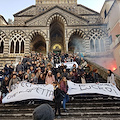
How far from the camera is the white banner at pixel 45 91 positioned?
6.12 meters

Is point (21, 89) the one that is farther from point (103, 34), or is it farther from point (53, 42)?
point (53, 42)

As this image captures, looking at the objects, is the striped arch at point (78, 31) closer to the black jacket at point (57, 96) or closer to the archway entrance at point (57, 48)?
the archway entrance at point (57, 48)

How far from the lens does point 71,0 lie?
33.1m

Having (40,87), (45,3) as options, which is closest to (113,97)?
(40,87)

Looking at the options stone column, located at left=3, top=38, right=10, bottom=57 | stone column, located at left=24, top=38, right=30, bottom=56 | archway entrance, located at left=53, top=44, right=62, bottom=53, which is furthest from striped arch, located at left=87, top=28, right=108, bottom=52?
stone column, located at left=3, top=38, right=10, bottom=57

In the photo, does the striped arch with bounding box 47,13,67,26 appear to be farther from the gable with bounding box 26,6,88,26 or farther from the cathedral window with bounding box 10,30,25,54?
the cathedral window with bounding box 10,30,25,54

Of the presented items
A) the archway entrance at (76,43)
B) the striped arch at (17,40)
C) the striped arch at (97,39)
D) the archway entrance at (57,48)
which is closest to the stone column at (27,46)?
the striped arch at (17,40)

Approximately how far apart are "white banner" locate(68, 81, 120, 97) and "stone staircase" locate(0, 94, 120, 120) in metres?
0.36

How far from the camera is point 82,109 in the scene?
569 centimetres

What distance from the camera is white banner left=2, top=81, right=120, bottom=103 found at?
Result: 6117 millimetres

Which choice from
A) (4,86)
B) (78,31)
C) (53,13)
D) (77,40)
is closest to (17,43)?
(53,13)

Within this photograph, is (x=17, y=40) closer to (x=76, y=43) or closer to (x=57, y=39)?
(x=57, y=39)

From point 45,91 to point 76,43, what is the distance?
20.1 m

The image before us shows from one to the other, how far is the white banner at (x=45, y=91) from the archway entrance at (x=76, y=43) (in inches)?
634
